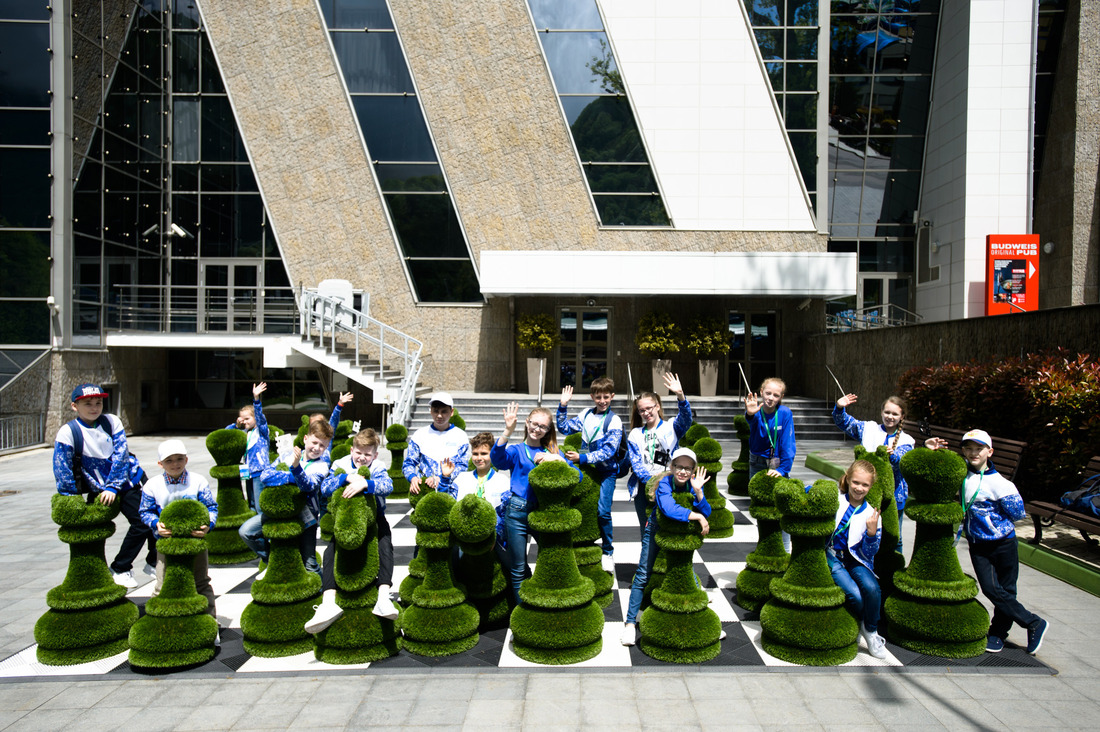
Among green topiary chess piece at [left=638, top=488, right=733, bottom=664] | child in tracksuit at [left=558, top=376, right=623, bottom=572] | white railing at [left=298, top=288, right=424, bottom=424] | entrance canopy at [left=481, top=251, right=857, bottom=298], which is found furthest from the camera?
entrance canopy at [left=481, top=251, right=857, bottom=298]

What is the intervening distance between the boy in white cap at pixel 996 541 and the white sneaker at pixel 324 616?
4.54 meters

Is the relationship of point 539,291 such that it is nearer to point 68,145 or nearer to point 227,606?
point 68,145

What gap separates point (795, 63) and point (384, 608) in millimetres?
19415

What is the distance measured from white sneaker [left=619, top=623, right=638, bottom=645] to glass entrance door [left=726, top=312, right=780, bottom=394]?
51.8 ft

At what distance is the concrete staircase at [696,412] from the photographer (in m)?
17.0

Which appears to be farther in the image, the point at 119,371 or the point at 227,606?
the point at 119,371

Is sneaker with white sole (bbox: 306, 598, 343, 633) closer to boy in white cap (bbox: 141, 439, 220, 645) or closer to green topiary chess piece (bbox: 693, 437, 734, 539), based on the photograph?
boy in white cap (bbox: 141, 439, 220, 645)

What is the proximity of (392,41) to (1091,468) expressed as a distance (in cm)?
1884

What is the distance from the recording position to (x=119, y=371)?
18.6m

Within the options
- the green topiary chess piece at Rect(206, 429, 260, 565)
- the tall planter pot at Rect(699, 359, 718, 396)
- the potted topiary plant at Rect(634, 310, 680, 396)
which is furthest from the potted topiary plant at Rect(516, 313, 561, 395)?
the green topiary chess piece at Rect(206, 429, 260, 565)

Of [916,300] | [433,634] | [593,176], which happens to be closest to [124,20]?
[593,176]

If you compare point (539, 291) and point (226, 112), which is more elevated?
point (226, 112)

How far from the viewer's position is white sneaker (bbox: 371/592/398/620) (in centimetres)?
509

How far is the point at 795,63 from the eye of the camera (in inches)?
777
